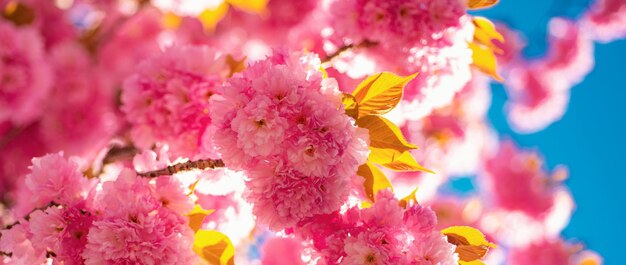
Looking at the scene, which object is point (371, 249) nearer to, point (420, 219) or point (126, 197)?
point (420, 219)

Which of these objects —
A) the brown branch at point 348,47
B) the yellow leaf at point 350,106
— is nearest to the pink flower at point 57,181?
the yellow leaf at point 350,106

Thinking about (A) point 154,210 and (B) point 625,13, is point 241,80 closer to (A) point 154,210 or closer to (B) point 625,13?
(A) point 154,210

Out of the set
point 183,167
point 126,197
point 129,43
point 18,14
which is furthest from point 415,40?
point 129,43

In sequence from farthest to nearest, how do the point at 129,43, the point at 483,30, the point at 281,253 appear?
the point at 129,43 → the point at 281,253 → the point at 483,30

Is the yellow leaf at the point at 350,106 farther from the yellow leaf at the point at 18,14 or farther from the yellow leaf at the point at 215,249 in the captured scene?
the yellow leaf at the point at 18,14

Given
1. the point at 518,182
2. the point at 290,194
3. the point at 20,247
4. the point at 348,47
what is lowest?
the point at 20,247

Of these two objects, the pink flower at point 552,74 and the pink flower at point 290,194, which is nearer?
the pink flower at point 290,194
